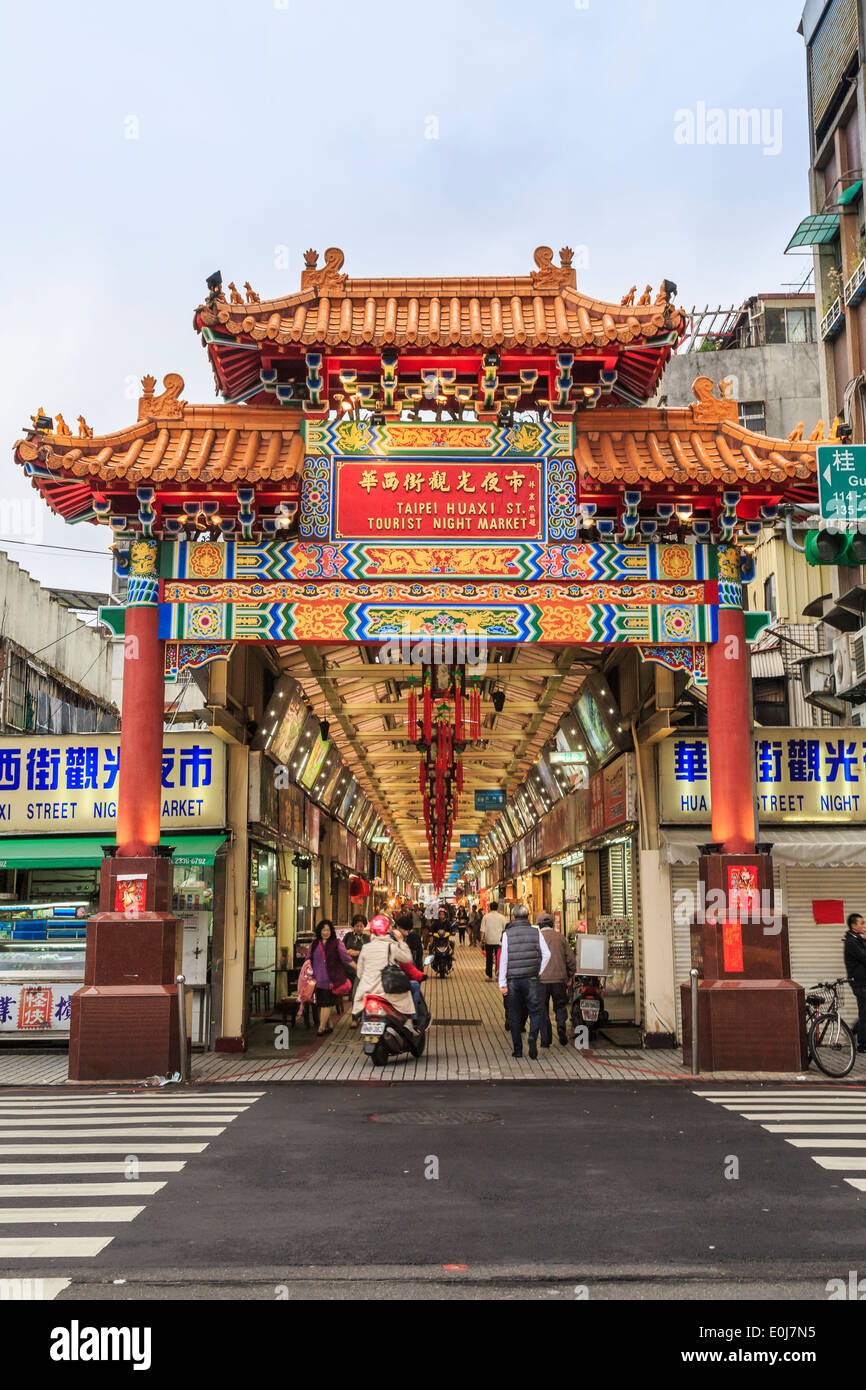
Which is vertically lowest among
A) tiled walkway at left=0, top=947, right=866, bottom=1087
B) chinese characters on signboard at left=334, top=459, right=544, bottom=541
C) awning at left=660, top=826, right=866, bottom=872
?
tiled walkway at left=0, top=947, right=866, bottom=1087

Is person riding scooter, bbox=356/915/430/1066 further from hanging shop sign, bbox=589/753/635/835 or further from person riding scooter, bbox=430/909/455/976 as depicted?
person riding scooter, bbox=430/909/455/976

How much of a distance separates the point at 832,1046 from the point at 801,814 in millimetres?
4403

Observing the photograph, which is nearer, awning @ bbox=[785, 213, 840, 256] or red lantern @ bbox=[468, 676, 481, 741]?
red lantern @ bbox=[468, 676, 481, 741]

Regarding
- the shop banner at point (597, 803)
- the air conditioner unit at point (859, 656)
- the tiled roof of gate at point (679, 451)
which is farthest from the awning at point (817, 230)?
the shop banner at point (597, 803)

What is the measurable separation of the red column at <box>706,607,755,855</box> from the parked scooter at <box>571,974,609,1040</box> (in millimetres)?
4086

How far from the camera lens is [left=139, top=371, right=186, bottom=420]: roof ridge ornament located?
1548 cm

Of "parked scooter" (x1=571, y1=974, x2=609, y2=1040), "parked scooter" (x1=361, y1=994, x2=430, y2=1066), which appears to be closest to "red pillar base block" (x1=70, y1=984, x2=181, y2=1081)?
"parked scooter" (x1=361, y1=994, x2=430, y2=1066)

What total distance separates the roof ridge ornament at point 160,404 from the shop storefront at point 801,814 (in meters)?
8.25

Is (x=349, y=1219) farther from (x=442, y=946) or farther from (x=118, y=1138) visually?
(x=442, y=946)

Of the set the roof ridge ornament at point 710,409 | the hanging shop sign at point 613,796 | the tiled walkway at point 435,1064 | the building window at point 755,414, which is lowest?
the tiled walkway at point 435,1064

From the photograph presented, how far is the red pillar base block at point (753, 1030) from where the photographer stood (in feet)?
44.2

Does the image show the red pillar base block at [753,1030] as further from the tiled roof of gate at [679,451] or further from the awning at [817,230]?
the awning at [817,230]

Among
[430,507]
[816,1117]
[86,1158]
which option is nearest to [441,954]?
[430,507]

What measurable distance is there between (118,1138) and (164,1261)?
12.7 ft
